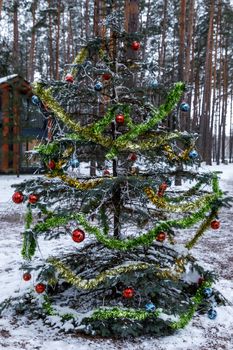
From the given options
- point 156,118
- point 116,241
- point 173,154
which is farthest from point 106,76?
point 116,241

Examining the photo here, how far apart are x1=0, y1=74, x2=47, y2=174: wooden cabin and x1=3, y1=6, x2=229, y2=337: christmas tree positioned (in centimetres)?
1462

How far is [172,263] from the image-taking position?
5320 mm

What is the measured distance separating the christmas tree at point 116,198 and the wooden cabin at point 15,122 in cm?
1462

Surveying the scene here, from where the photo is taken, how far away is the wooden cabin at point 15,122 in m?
20.1

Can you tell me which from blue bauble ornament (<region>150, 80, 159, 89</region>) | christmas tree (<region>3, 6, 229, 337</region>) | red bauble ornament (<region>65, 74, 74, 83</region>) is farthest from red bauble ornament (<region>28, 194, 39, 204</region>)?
blue bauble ornament (<region>150, 80, 159, 89</region>)

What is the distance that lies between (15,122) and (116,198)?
1585 cm

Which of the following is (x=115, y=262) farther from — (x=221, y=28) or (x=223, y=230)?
(x=221, y=28)

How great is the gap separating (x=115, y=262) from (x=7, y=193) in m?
11.5

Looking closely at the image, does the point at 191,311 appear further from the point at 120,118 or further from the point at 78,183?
the point at 120,118

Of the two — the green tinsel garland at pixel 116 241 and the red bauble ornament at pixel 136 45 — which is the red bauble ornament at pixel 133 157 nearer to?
the green tinsel garland at pixel 116 241

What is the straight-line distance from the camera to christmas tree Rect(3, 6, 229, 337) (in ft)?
15.2

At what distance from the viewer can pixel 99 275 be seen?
15.4 feet

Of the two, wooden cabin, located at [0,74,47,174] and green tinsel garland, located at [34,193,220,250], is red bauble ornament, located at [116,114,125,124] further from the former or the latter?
wooden cabin, located at [0,74,47,174]

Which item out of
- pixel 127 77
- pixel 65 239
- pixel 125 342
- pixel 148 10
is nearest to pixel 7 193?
pixel 65 239
